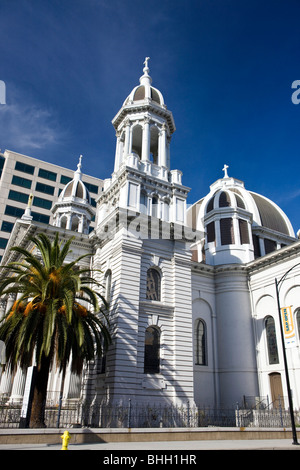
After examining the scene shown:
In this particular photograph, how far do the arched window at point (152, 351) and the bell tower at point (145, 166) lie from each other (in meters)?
9.07

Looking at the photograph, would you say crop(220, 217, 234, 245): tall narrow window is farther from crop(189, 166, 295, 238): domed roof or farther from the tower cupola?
the tower cupola

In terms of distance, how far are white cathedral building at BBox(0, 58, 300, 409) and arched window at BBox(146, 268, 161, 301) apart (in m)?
0.08

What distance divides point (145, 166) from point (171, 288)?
10.8 m

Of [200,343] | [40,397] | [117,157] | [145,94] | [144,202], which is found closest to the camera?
[40,397]

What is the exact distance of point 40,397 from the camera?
18625mm

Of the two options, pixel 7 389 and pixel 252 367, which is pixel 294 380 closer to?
pixel 252 367

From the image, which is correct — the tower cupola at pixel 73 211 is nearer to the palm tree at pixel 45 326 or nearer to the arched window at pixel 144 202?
the arched window at pixel 144 202

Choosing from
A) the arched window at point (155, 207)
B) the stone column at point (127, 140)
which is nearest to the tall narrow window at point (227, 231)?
the arched window at point (155, 207)

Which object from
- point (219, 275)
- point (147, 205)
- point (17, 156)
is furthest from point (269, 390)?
point (17, 156)

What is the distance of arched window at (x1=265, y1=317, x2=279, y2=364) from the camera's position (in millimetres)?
29719

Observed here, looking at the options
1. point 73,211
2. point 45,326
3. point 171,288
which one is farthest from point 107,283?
point 73,211

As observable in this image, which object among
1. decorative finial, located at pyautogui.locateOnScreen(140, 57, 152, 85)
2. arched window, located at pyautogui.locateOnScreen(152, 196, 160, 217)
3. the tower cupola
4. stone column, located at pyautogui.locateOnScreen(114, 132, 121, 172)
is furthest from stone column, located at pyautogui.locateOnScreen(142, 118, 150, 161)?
the tower cupola

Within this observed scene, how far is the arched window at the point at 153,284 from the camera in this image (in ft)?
89.6

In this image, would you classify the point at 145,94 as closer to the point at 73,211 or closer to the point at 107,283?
the point at 73,211
